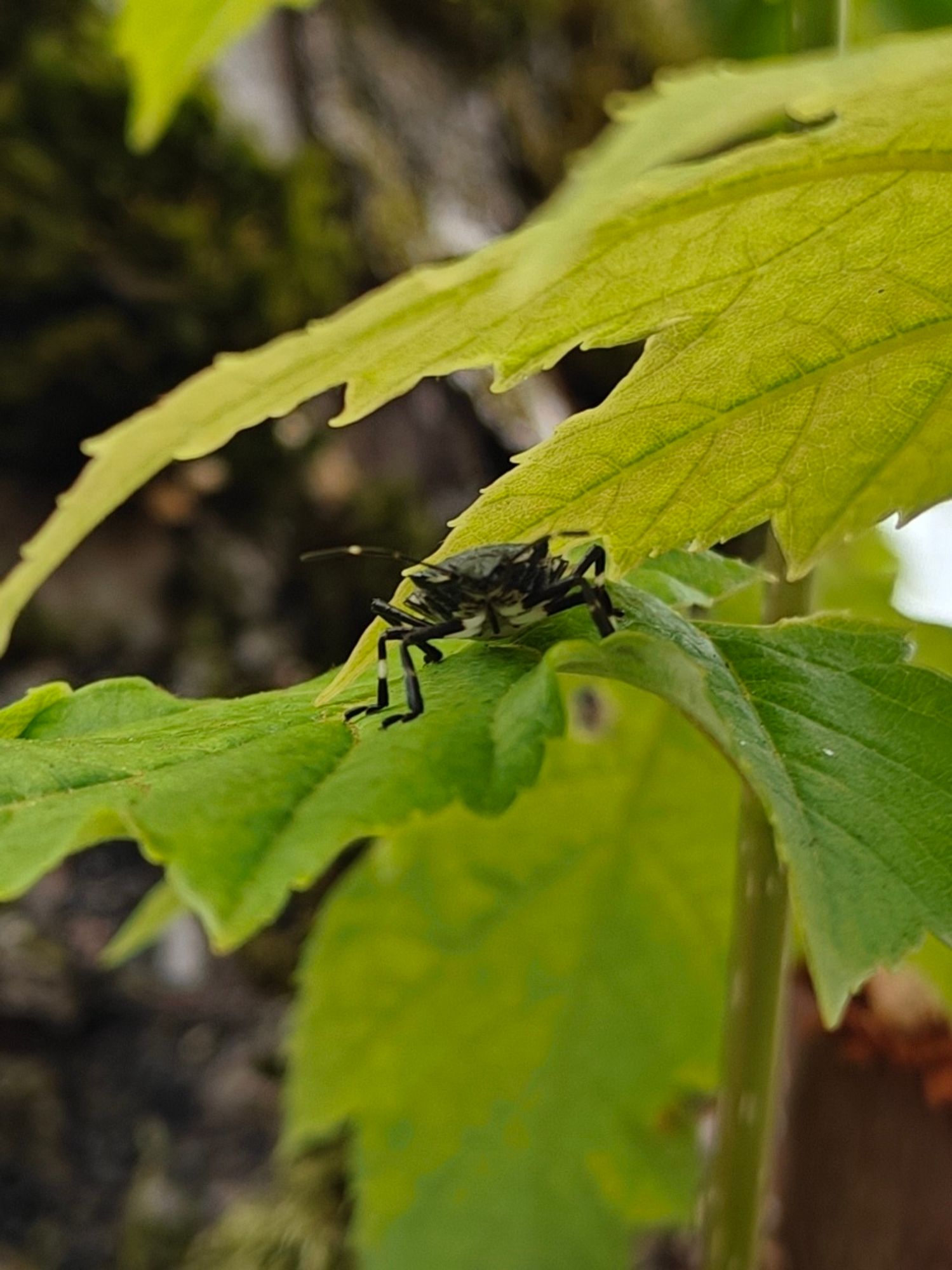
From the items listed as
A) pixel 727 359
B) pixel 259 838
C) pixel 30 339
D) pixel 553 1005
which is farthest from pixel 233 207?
pixel 259 838

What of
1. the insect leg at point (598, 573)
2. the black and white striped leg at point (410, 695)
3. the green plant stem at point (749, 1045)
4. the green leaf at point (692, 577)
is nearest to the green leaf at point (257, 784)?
the black and white striped leg at point (410, 695)

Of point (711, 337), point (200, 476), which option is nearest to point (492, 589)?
point (711, 337)

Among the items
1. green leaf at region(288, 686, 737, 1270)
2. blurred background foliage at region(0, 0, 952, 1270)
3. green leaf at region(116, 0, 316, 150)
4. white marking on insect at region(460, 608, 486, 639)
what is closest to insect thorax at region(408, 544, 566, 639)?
white marking on insect at region(460, 608, 486, 639)

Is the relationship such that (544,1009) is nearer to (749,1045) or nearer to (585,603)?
(749,1045)

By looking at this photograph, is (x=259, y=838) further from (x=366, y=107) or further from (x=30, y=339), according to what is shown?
(x=366, y=107)

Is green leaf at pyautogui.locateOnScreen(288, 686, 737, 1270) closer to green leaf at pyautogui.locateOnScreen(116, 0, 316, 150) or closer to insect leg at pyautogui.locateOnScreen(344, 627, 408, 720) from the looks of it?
insect leg at pyautogui.locateOnScreen(344, 627, 408, 720)

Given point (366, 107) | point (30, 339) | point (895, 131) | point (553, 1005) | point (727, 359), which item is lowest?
point (553, 1005)
